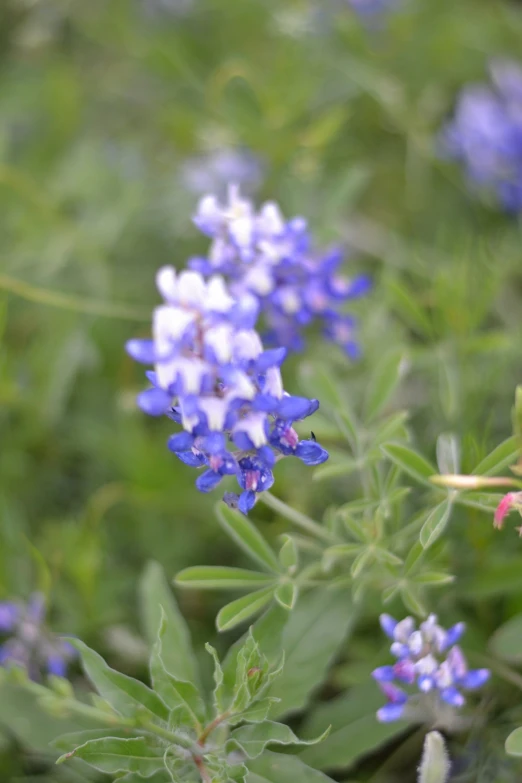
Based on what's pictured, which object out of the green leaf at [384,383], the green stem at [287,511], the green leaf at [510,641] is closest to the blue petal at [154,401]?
the green stem at [287,511]

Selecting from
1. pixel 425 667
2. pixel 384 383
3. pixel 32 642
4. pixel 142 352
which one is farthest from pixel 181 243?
pixel 425 667

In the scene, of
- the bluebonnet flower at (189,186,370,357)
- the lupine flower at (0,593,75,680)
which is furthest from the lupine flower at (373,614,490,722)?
the lupine flower at (0,593,75,680)

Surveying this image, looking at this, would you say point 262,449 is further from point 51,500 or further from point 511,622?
point 51,500

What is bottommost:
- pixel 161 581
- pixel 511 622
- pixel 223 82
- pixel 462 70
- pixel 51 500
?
pixel 511 622

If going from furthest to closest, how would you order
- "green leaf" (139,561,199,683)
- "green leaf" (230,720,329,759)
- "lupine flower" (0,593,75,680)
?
"lupine flower" (0,593,75,680), "green leaf" (139,561,199,683), "green leaf" (230,720,329,759)

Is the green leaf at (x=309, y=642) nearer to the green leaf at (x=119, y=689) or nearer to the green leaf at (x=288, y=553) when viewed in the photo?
the green leaf at (x=288, y=553)

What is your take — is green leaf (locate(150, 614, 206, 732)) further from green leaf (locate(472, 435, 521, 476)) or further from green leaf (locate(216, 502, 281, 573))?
green leaf (locate(472, 435, 521, 476))

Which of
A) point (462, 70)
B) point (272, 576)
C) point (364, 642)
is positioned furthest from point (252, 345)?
point (462, 70)

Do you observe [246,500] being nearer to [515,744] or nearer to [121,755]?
[121,755]
